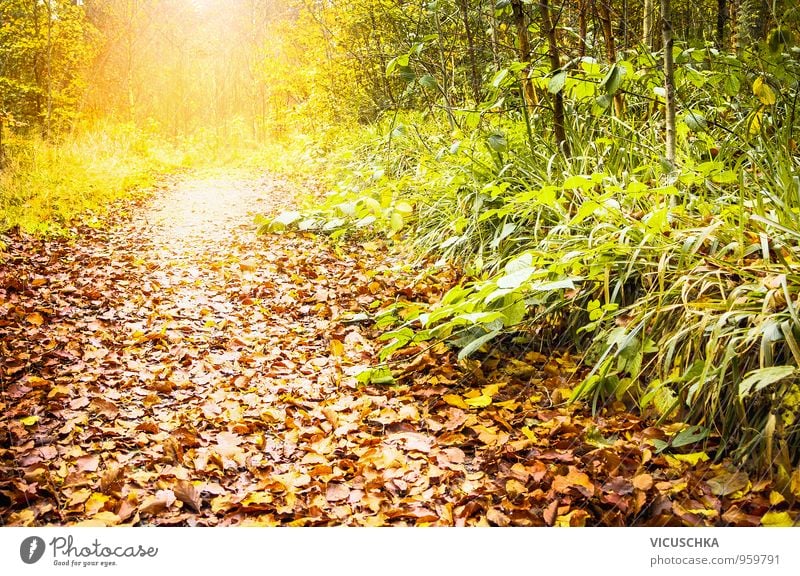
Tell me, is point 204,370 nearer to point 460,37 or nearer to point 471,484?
point 471,484

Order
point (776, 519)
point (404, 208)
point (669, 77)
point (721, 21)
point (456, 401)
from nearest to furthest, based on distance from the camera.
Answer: point (776, 519) → point (456, 401) → point (669, 77) → point (404, 208) → point (721, 21)

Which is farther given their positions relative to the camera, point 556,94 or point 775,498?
point 556,94

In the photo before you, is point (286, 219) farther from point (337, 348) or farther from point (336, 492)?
point (336, 492)

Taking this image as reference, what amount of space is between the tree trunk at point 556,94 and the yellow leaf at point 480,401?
1.66 meters

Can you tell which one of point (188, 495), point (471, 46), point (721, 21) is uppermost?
point (471, 46)

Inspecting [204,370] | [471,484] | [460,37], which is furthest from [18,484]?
[460,37]

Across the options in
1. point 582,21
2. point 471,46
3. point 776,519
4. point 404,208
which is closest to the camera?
point 776,519

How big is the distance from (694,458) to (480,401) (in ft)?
2.33

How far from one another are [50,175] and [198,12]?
38.9 feet

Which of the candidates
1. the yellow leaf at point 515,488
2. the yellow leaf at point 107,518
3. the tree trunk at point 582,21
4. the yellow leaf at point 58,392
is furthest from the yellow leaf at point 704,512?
the tree trunk at point 582,21

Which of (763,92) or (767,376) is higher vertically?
(763,92)

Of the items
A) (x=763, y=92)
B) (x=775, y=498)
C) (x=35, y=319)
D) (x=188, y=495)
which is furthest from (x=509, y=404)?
(x=35, y=319)

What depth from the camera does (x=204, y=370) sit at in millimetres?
2277

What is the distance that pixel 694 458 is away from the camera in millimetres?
1488
